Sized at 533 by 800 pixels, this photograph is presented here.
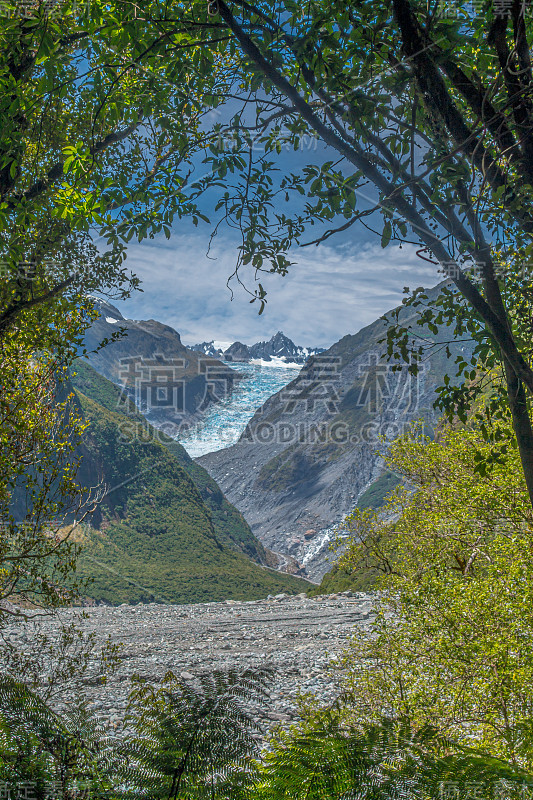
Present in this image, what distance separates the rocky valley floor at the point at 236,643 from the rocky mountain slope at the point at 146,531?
36.0 m

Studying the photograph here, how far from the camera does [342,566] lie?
1185 centimetres

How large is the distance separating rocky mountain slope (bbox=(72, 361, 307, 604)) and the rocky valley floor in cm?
3601

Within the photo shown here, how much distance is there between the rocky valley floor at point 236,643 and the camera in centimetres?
1344

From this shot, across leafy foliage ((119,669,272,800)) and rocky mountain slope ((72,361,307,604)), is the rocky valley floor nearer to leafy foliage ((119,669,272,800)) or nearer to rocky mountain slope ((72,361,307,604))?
leafy foliage ((119,669,272,800))

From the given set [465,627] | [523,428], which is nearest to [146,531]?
[465,627]

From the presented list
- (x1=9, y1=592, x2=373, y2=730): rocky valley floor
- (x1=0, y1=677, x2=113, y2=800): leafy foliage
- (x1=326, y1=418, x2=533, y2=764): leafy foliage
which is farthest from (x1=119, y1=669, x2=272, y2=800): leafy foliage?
(x1=9, y1=592, x2=373, y2=730): rocky valley floor

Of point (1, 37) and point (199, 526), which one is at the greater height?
point (1, 37)

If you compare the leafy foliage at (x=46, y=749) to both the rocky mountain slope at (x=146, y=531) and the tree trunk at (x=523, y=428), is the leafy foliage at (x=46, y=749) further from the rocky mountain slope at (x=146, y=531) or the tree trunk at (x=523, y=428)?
the rocky mountain slope at (x=146, y=531)

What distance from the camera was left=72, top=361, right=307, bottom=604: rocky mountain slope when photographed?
237 feet

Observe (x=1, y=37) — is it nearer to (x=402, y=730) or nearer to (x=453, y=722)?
(x=402, y=730)

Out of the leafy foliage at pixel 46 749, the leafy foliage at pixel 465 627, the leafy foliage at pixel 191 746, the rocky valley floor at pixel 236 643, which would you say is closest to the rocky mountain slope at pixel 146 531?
the rocky valley floor at pixel 236 643

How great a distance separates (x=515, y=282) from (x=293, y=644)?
2158 centimetres

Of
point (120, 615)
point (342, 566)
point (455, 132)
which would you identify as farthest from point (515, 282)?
point (120, 615)

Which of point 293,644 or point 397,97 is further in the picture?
point 293,644
